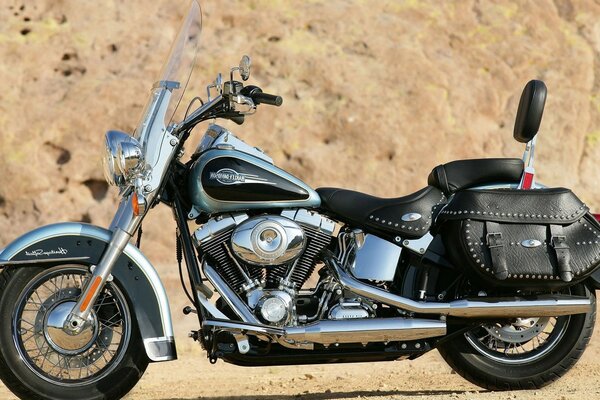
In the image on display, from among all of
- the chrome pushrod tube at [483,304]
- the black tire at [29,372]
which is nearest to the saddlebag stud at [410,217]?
the chrome pushrod tube at [483,304]

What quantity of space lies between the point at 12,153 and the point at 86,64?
4.32ft

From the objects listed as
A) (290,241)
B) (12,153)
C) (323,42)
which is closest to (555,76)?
(323,42)

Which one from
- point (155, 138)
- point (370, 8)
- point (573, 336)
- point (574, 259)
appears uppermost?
point (370, 8)

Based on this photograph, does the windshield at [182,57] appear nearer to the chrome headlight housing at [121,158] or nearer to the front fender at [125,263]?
the chrome headlight housing at [121,158]

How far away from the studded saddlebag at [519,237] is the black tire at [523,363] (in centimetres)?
37

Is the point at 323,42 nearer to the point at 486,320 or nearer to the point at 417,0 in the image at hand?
the point at 417,0

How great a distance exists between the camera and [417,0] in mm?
12680

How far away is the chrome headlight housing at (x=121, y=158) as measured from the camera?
→ 4.96 meters

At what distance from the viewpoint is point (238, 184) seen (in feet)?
16.7

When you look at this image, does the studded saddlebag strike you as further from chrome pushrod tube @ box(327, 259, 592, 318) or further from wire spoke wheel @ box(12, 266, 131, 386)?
wire spoke wheel @ box(12, 266, 131, 386)

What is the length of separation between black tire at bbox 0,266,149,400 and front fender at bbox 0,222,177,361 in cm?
9

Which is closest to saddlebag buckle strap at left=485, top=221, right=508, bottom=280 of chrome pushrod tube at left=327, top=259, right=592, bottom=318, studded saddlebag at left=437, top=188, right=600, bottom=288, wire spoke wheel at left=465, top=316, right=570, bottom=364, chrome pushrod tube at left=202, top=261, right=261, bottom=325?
studded saddlebag at left=437, top=188, right=600, bottom=288

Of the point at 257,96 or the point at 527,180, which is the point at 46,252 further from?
the point at 527,180

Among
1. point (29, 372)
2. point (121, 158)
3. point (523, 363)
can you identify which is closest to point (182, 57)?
point (121, 158)
